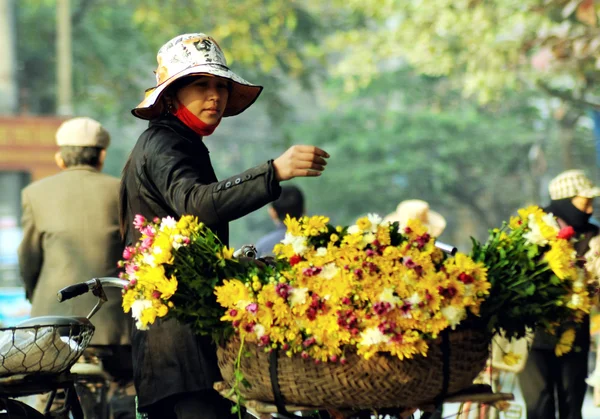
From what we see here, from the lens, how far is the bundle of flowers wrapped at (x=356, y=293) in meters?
3.46

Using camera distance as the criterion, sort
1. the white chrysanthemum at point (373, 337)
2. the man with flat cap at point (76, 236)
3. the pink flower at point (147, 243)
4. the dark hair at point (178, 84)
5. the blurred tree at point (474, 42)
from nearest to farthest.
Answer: the white chrysanthemum at point (373, 337)
the pink flower at point (147, 243)
the dark hair at point (178, 84)
the man with flat cap at point (76, 236)
the blurred tree at point (474, 42)

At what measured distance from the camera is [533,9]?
1114 cm

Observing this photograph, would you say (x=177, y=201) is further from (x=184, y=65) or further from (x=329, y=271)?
(x=329, y=271)

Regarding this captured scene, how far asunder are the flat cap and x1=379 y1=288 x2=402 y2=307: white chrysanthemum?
11.8ft

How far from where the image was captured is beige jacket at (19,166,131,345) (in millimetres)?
6641

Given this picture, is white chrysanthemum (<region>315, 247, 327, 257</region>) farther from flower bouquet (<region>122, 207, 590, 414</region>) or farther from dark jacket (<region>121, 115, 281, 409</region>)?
dark jacket (<region>121, 115, 281, 409</region>)

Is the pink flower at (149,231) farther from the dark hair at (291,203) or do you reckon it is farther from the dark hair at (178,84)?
the dark hair at (291,203)

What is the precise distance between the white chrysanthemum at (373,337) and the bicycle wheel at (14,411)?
1462 mm

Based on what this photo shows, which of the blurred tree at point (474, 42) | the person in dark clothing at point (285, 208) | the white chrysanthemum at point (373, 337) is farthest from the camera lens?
the blurred tree at point (474, 42)

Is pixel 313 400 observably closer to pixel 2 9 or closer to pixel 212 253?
pixel 212 253

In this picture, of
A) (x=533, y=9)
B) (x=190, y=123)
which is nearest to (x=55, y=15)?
(x=533, y=9)

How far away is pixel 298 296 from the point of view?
353cm

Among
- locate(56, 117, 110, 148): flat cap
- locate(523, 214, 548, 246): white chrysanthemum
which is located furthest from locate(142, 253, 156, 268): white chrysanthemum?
locate(56, 117, 110, 148): flat cap

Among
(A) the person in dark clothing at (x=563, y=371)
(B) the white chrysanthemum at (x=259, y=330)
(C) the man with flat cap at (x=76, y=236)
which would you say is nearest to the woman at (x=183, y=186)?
(B) the white chrysanthemum at (x=259, y=330)
